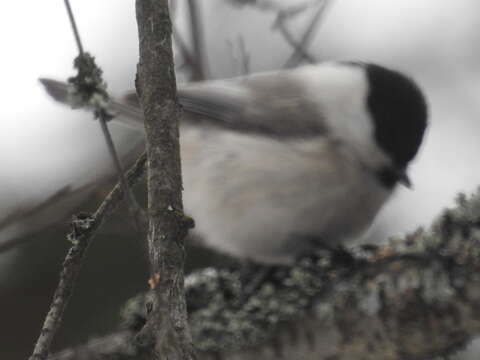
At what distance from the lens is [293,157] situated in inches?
78.2

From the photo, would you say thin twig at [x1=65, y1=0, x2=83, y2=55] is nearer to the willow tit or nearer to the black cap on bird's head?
the willow tit

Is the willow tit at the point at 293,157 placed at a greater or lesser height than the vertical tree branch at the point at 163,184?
lesser

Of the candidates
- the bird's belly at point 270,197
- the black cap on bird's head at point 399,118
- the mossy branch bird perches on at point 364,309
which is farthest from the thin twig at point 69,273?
the black cap on bird's head at point 399,118

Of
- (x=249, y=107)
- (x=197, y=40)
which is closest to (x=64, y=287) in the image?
(x=249, y=107)

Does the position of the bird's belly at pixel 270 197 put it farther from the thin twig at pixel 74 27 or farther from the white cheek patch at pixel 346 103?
the thin twig at pixel 74 27

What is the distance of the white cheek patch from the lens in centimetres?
Answer: 205

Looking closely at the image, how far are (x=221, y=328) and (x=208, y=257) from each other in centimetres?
88

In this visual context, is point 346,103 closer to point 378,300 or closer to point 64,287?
point 378,300

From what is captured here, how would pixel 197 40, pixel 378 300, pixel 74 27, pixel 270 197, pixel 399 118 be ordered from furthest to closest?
pixel 197 40 < pixel 399 118 < pixel 270 197 < pixel 378 300 < pixel 74 27

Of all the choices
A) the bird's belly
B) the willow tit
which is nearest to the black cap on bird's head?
the willow tit

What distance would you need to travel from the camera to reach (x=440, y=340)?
153 cm

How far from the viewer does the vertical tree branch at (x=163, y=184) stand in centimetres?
89

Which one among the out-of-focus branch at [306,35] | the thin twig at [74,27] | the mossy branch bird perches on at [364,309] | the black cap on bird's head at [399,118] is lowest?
the mossy branch bird perches on at [364,309]

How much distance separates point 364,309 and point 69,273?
0.71 m
